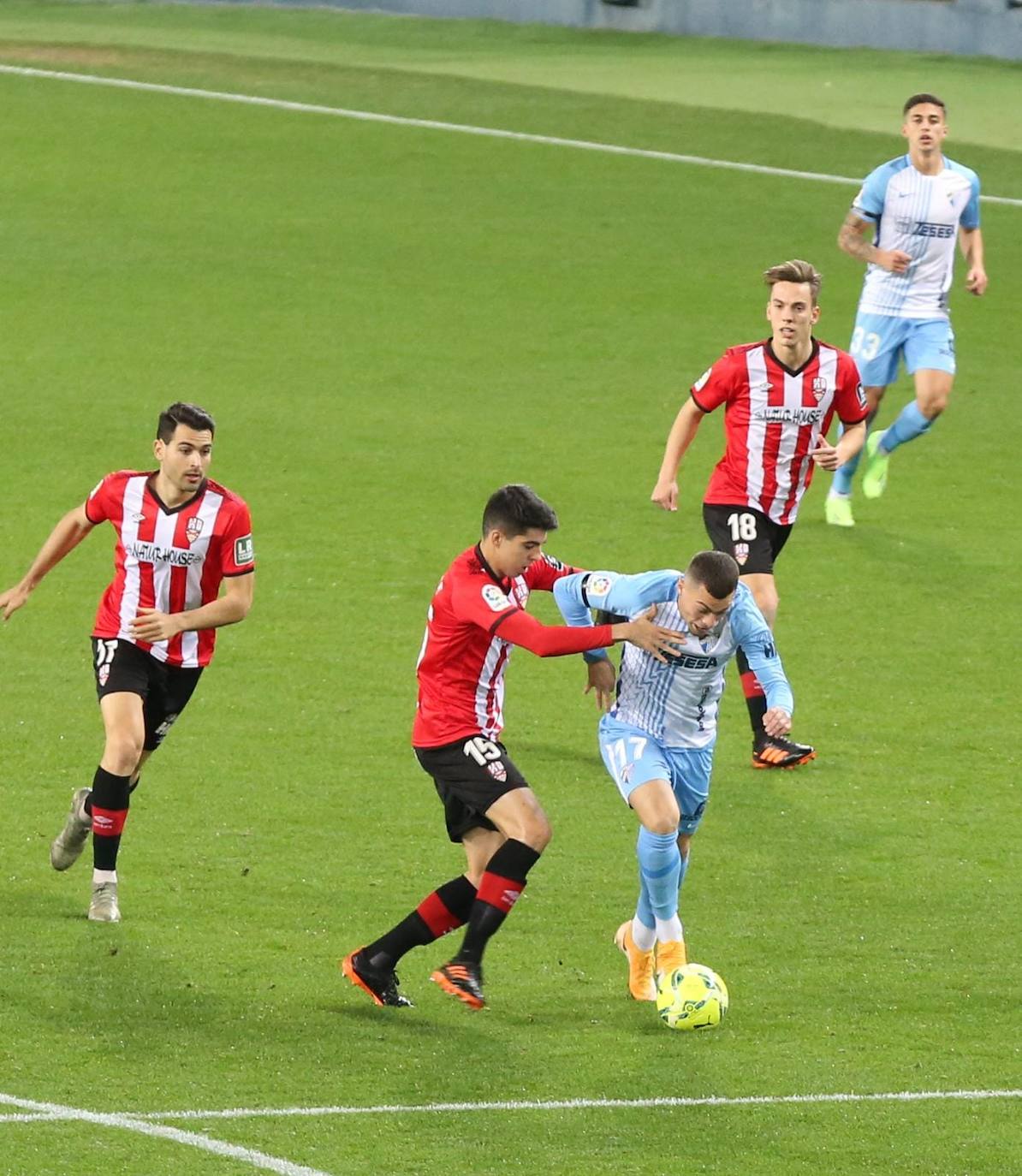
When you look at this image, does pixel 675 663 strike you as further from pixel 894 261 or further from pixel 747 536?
pixel 894 261

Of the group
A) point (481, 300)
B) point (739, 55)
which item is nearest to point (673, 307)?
point (481, 300)

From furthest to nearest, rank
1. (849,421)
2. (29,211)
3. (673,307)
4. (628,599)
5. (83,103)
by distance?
(83,103) → (29,211) → (673,307) → (849,421) → (628,599)

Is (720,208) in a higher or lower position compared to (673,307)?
higher

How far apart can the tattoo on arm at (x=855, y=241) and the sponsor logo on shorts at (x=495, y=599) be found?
264 inches

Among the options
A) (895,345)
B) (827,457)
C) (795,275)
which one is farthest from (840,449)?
(895,345)

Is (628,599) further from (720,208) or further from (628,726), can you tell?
(720,208)

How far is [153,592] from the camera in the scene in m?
8.57

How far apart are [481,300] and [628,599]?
13834 millimetres

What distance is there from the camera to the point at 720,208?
24469 mm

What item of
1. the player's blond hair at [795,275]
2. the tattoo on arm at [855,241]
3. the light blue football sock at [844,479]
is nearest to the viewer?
the player's blond hair at [795,275]

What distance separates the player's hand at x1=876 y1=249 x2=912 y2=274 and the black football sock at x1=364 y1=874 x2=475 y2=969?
7.22 metres

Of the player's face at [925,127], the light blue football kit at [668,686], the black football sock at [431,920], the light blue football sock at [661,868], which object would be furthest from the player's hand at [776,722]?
the player's face at [925,127]

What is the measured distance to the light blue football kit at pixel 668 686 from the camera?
7.81 m

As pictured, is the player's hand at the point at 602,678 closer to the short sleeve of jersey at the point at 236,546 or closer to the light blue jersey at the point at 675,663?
the light blue jersey at the point at 675,663
